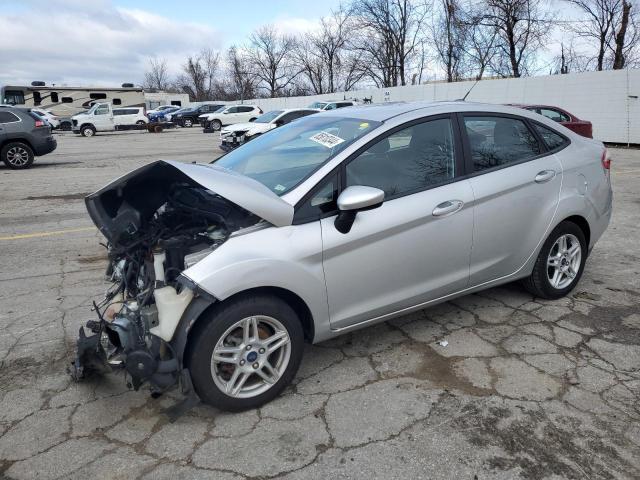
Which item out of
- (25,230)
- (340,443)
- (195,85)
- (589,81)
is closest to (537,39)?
(589,81)

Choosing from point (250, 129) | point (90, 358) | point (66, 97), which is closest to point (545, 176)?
point (90, 358)

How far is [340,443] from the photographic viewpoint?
2512 mm

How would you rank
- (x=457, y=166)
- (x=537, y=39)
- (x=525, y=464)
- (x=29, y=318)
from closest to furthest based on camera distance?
(x=525, y=464)
(x=457, y=166)
(x=29, y=318)
(x=537, y=39)

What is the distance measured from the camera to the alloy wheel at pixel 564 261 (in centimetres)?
407

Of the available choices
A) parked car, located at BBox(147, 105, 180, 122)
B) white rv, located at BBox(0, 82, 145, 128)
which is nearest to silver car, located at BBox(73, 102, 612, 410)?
white rv, located at BBox(0, 82, 145, 128)

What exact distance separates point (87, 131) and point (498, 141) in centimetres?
3175

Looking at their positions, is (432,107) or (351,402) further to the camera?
(432,107)

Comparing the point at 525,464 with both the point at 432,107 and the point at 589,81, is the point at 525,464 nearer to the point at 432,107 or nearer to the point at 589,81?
the point at 432,107

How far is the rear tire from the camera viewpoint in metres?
30.5

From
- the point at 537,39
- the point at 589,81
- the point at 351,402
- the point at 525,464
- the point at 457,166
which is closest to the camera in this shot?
the point at 525,464

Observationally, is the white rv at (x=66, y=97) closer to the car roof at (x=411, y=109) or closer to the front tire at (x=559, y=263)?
the car roof at (x=411, y=109)

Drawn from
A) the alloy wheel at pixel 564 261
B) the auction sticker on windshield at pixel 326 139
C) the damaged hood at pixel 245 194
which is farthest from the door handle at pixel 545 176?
the damaged hood at pixel 245 194

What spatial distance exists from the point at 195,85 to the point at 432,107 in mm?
86266

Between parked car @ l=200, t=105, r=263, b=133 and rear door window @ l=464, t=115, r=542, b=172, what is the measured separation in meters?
29.4
